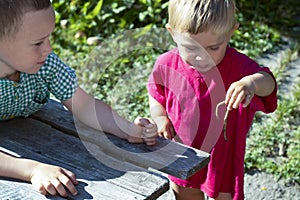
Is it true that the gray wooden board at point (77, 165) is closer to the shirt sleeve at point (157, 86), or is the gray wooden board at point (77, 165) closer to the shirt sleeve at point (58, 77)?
the shirt sleeve at point (58, 77)

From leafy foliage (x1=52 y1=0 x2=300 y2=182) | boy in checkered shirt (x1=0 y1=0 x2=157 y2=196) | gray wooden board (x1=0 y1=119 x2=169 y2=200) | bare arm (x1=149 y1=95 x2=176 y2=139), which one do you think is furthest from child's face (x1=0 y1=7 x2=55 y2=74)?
leafy foliage (x1=52 y1=0 x2=300 y2=182)

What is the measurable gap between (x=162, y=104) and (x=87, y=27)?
237 cm

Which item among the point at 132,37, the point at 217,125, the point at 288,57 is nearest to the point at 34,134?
the point at 217,125

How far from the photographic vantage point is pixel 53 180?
1.94m

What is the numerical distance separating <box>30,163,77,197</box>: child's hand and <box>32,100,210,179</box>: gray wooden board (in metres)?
0.26

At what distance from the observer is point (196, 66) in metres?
2.45

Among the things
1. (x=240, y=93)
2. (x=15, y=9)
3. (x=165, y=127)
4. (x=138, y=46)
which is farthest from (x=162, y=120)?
(x=138, y=46)

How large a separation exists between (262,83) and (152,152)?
54 cm

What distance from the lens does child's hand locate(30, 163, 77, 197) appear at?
1918 mm

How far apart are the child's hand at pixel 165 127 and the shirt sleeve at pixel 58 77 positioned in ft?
1.41

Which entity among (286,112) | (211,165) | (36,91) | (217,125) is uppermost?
(36,91)

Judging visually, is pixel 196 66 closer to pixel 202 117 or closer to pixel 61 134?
pixel 202 117

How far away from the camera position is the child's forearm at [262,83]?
90.2 inches

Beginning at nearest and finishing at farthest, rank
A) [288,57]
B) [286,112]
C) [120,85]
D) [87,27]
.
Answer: [286,112]
[120,85]
[288,57]
[87,27]
